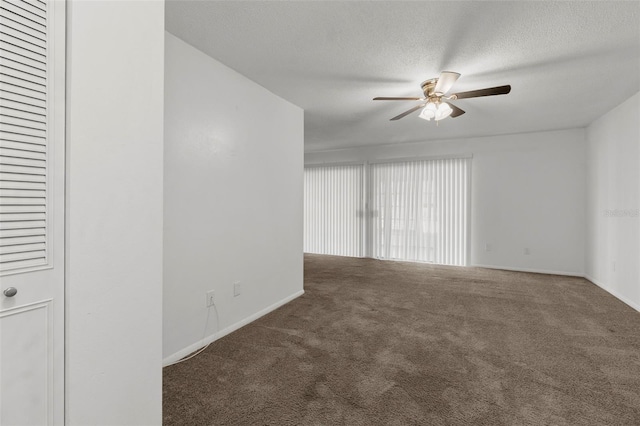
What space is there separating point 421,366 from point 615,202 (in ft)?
12.0

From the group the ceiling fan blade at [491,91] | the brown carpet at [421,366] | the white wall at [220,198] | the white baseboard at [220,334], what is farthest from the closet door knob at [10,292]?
the ceiling fan blade at [491,91]

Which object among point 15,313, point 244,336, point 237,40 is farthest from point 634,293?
point 15,313

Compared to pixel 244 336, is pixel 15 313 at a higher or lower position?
higher

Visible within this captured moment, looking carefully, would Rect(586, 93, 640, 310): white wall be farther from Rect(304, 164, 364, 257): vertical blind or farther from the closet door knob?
the closet door knob

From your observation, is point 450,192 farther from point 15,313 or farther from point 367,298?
point 15,313

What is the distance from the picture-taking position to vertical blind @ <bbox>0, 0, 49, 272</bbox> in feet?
3.10

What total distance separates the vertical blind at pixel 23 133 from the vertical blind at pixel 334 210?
5997mm

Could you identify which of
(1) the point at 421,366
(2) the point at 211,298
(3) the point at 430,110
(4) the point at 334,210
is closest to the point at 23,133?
(2) the point at 211,298

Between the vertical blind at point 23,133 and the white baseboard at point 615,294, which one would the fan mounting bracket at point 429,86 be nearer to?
the vertical blind at point 23,133

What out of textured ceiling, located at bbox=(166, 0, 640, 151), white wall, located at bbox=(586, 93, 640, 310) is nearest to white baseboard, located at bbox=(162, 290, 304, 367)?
textured ceiling, located at bbox=(166, 0, 640, 151)

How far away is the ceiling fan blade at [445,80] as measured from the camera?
2449mm

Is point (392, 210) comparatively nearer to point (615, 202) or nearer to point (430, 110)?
point (615, 202)

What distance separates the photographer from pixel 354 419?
169 centimetres

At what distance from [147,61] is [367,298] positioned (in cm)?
330
